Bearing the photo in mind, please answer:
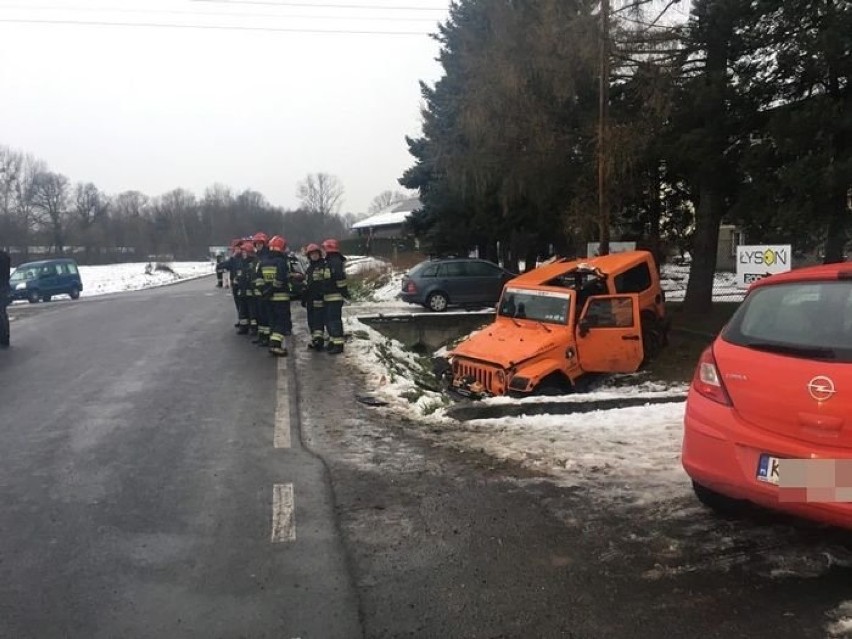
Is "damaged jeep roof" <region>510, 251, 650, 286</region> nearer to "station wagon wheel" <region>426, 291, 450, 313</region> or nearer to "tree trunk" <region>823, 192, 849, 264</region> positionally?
"tree trunk" <region>823, 192, 849, 264</region>

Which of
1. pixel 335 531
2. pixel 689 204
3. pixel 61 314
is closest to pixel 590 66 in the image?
pixel 689 204

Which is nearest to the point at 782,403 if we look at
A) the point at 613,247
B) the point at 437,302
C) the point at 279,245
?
the point at 279,245

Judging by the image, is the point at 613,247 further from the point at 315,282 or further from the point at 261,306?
the point at 261,306

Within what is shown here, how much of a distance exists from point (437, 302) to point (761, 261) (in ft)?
35.8

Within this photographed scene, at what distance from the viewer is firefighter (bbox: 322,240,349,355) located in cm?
1148

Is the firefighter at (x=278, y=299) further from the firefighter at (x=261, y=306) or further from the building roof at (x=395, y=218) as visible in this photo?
the building roof at (x=395, y=218)

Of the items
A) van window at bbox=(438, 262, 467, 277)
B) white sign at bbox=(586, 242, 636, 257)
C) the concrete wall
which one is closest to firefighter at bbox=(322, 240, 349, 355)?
the concrete wall

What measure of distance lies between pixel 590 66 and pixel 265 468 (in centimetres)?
1256

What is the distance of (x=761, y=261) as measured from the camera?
1194 centimetres

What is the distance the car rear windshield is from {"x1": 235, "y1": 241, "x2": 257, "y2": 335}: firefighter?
403 inches

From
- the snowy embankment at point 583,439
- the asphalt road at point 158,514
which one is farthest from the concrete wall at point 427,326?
the snowy embankment at point 583,439

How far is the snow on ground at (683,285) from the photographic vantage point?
22312mm

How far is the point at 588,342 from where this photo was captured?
34.1 feet

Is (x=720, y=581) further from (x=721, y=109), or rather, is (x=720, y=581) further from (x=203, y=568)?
(x=721, y=109)
